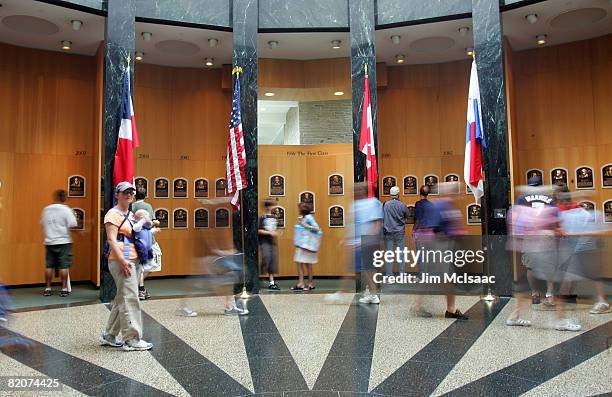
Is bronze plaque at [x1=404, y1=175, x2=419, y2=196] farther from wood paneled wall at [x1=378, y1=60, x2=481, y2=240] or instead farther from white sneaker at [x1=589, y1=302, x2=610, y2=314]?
white sneaker at [x1=589, y1=302, x2=610, y2=314]

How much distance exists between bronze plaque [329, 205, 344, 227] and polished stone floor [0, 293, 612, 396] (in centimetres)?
503

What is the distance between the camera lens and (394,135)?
42.9 ft

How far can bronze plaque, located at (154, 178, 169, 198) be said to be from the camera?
12.3 metres

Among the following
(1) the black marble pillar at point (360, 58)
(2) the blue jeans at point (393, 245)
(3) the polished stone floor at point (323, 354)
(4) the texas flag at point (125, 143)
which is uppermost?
(1) the black marble pillar at point (360, 58)

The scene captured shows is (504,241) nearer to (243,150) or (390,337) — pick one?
(390,337)

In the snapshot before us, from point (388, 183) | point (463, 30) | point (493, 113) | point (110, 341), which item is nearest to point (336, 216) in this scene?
point (388, 183)

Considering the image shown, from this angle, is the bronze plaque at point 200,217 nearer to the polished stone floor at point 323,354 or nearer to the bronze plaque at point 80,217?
the bronze plaque at point 80,217

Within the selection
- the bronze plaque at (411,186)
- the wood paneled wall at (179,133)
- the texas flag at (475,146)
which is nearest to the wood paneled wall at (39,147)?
the wood paneled wall at (179,133)

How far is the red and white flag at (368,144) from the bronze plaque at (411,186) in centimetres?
336

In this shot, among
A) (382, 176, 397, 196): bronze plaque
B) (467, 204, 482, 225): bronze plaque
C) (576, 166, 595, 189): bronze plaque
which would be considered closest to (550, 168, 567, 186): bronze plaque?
(576, 166, 595, 189): bronze plaque

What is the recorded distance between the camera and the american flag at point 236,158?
943cm

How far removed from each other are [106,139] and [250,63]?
3.20 meters

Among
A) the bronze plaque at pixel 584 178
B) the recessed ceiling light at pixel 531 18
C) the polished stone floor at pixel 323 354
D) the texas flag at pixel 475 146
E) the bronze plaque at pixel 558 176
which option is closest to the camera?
the polished stone floor at pixel 323 354

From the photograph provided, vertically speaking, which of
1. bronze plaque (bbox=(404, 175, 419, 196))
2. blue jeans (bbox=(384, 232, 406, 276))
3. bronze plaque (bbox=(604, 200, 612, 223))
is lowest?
blue jeans (bbox=(384, 232, 406, 276))
